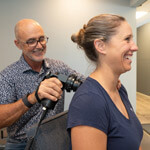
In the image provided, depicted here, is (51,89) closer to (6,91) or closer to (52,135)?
(52,135)

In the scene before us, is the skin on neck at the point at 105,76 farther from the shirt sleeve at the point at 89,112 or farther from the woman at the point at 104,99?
the shirt sleeve at the point at 89,112

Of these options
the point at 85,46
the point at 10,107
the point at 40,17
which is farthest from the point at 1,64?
the point at 85,46

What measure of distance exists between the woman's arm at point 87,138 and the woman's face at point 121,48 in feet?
1.12

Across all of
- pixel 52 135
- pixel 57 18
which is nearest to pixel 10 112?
pixel 52 135

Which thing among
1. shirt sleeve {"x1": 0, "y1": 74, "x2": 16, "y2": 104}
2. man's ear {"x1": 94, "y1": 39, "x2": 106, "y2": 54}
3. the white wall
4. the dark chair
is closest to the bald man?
shirt sleeve {"x1": 0, "y1": 74, "x2": 16, "y2": 104}

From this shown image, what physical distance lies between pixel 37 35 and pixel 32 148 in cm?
79

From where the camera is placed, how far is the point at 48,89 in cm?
72

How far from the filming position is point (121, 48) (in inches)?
31.9

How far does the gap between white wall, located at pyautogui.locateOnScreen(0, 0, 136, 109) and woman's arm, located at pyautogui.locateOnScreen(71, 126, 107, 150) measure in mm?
1567

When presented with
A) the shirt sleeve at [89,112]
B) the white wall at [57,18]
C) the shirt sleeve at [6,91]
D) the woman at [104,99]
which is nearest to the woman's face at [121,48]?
the woman at [104,99]

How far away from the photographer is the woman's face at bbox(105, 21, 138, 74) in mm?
812

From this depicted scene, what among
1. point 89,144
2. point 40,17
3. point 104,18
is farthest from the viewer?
point 40,17

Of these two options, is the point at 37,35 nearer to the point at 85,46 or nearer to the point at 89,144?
the point at 85,46

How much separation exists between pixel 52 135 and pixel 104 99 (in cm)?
27
